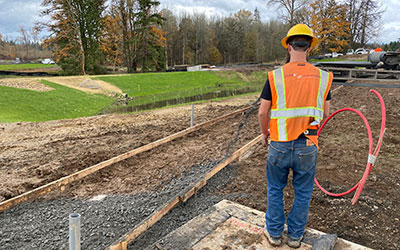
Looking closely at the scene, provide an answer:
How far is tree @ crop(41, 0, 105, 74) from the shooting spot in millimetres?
28391

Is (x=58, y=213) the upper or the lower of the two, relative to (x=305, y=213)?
lower

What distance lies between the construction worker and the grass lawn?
17093mm

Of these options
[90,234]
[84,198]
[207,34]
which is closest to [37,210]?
[84,198]

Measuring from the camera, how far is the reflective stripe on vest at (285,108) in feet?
9.14

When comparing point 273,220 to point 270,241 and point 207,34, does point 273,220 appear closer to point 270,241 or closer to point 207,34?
point 270,241

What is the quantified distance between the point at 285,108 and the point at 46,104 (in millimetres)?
16618

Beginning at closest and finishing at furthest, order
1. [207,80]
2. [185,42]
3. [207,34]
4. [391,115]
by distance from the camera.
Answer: [391,115] → [207,80] → [185,42] → [207,34]

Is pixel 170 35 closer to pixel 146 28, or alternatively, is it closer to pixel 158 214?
pixel 146 28

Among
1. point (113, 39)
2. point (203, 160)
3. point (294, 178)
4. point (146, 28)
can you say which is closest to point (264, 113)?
point (294, 178)

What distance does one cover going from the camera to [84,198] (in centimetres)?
513

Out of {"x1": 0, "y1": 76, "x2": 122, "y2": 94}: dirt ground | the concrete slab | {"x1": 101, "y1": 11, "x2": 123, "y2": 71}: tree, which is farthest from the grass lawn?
the concrete slab

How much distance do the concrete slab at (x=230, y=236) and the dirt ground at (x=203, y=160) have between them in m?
0.62

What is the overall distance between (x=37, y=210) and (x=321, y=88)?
4691 mm

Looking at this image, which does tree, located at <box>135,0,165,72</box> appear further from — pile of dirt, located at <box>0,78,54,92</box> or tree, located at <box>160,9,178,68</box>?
pile of dirt, located at <box>0,78,54,92</box>
